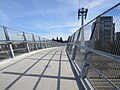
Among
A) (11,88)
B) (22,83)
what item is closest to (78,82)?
(22,83)

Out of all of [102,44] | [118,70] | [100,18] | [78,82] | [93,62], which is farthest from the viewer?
[78,82]

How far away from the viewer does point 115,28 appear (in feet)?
7.84

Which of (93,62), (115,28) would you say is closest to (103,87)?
(93,62)

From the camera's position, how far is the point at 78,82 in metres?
4.17

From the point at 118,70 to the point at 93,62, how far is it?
4.86 feet

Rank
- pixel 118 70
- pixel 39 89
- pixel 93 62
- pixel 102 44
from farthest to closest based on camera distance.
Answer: pixel 93 62
pixel 39 89
pixel 102 44
pixel 118 70

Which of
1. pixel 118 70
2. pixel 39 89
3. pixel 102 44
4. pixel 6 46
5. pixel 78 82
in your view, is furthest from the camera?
pixel 6 46

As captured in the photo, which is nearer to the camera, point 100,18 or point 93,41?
point 100,18

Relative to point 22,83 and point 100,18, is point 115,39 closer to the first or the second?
point 100,18

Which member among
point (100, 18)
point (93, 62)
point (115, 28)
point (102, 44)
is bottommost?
point (93, 62)

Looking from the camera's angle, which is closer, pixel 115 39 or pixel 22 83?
Result: pixel 115 39

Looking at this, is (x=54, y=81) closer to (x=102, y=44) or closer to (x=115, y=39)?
(x=102, y=44)

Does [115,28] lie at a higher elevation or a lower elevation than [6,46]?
higher

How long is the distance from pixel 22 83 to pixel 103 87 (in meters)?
2.06
